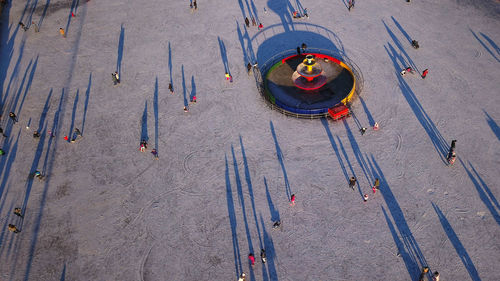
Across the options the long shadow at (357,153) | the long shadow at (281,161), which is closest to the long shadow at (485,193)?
the long shadow at (357,153)

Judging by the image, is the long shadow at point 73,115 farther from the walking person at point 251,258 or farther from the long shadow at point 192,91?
the walking person at point 251,258

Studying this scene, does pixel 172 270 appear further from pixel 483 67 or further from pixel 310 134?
pixel 483 67

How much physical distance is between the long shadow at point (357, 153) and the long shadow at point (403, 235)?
2.62ft

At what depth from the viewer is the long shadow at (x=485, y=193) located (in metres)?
34.8

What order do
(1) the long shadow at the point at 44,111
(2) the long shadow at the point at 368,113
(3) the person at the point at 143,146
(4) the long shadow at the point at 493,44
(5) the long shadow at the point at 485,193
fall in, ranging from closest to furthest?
(5) the long shadow at the point at 485,193
(3) the person at the point at 143,146
(2) the long shadow at the point at 368,113
(1) the long shadow at the point at 44,111
(4) the long shadow at the point at 493,44

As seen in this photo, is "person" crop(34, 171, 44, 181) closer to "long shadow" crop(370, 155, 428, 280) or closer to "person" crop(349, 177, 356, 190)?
"person" crop(349, 177, 356, 190)

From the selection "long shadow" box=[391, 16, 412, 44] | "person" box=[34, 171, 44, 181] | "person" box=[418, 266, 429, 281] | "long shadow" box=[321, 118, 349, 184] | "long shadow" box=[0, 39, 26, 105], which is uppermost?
"long shadow" box=[391, 16, 412, 44]

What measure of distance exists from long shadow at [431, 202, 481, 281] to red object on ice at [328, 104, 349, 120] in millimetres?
12996

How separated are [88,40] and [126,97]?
15589mm

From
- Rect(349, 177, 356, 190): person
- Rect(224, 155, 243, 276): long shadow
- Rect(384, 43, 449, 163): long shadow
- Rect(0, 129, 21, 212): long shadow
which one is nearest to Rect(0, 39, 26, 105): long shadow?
Rect(0, 129, 21, 212): long shadow

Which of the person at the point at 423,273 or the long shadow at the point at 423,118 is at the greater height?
the long shadow at the point at 423,118

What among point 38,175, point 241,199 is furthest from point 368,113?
point 38,175

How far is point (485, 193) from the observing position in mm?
36062

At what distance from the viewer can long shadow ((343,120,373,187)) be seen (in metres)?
38.4
